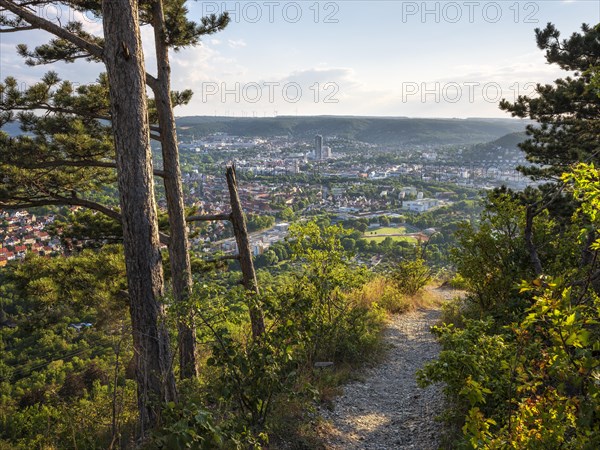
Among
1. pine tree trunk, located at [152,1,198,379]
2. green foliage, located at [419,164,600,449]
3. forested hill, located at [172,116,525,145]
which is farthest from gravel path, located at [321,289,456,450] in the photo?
forested hill, located at [172,116,525,145]

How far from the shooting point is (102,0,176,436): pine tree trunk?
318 cm

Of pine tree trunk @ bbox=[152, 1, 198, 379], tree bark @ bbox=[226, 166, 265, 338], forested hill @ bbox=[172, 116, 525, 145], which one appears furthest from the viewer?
forested hill @ bbox=[172, 116, 525, 145]

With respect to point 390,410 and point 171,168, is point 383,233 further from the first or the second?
point 390,410

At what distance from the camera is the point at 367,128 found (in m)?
131

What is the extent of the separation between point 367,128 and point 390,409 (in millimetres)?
132624

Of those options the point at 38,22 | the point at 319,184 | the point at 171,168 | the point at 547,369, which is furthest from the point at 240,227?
the point at 319,184

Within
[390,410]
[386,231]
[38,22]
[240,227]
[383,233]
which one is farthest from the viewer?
[386,231]

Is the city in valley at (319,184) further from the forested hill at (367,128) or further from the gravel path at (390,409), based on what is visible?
the forested hill at (367,128)

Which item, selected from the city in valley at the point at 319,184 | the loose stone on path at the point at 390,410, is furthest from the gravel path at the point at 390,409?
A: the city in valley at the point at 319,184

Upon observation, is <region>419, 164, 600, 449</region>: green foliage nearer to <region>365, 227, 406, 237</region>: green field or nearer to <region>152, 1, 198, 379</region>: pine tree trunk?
<region>152, 1, 198, 379</region>: pine tree trunk

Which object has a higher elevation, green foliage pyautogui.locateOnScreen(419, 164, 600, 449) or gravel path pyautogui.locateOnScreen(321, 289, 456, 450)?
green foliage pyautogui.locateOnScreen(419, 164, 600, 449)

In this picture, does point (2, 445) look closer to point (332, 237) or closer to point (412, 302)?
point (332, 237)

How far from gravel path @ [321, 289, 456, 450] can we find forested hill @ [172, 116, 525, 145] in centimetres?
10318

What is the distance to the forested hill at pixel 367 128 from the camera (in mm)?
111562
